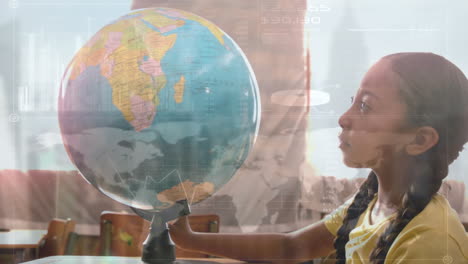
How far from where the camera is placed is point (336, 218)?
1453 millimetres

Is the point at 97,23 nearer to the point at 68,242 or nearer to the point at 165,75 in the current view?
the point at 165,75

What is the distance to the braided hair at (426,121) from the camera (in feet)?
4.41

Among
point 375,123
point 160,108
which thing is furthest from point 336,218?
point 160,108

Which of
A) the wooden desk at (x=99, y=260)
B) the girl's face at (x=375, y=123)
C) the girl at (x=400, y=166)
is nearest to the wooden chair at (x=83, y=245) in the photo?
the wooden desk at (x=99, y=260)

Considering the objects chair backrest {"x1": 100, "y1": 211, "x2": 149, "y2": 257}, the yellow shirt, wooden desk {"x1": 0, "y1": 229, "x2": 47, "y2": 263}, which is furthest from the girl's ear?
wooden desk {"x1": 0, "y1": 229, "x2": 47, "y2": 263}

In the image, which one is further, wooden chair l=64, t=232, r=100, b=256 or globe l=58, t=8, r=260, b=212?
wooden chair l=64, t=232, r=100, b=256

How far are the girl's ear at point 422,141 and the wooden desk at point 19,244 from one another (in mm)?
1301

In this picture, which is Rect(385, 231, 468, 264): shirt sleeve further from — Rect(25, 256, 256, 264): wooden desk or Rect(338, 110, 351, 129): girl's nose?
Rect(25, 256, 256, 264): wooden desk

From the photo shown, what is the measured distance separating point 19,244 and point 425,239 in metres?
1.41

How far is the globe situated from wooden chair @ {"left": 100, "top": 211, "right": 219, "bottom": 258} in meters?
0.14

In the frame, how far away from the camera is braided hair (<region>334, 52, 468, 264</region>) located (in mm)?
1343

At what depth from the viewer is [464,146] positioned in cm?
144

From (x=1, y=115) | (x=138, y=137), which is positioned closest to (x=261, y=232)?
(x=138, y=137)

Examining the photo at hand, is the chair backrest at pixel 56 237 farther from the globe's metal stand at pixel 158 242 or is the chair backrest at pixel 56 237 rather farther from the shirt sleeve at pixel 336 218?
the shirt sleeve at pixel 336 218
